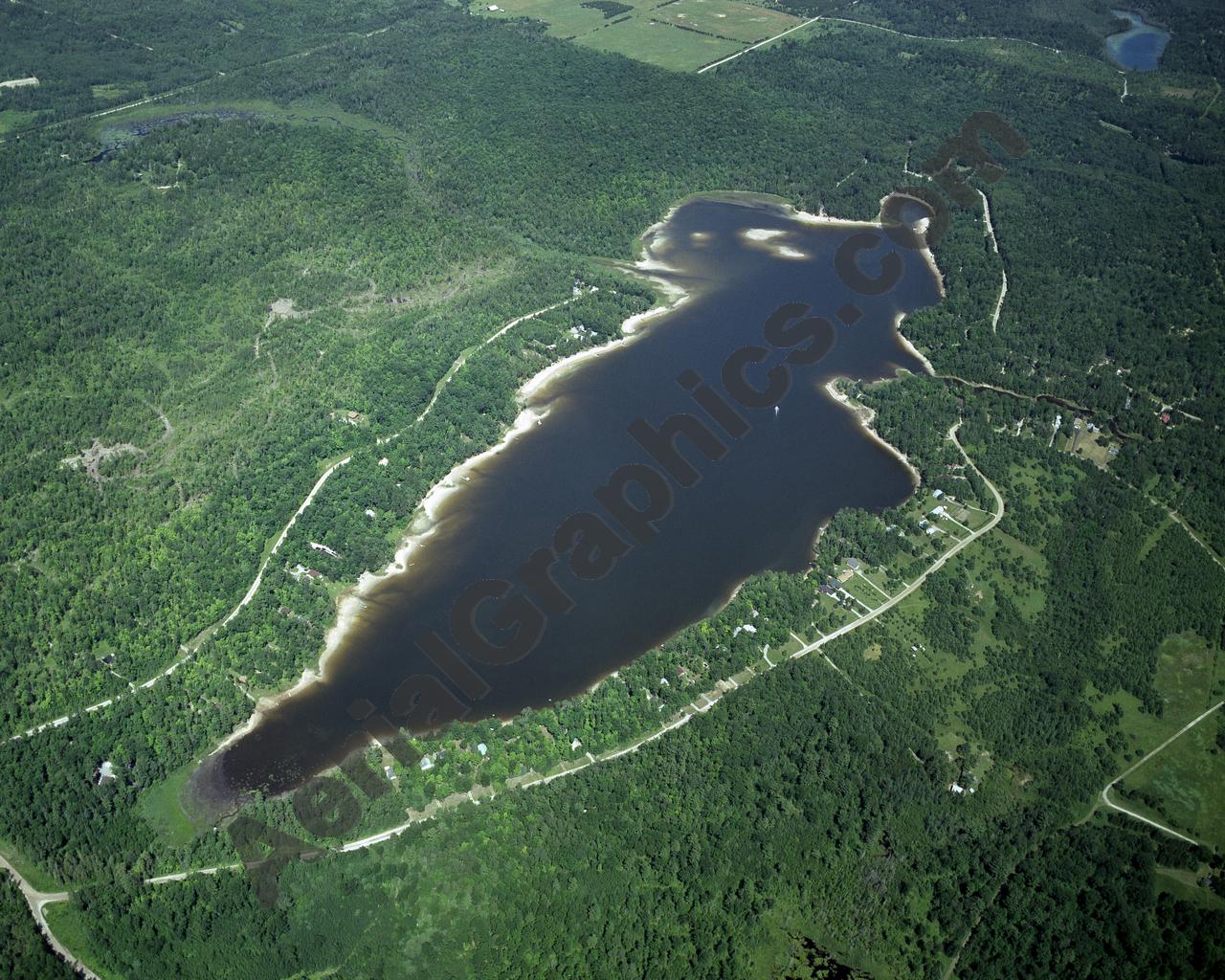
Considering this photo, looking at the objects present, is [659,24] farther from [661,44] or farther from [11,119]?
[11,119]

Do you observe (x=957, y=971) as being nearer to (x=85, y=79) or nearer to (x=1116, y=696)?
(x=1116, y=696)

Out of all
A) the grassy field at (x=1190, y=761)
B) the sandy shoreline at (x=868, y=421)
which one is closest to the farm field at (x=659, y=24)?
the sandy shoreline at (x=868, y=421)

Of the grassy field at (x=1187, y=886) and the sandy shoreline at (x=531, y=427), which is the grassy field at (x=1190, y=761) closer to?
the grassy field at (x=1187, y=886)

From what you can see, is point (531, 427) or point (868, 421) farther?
point (868, 421)

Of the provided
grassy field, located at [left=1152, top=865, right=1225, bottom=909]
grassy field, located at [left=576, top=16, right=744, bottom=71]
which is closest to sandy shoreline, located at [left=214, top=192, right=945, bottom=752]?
grassy field, located at [left=1152, top=865, right=1225, bottom=909]

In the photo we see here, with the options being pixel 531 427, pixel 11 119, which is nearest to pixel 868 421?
pixel 531 427
